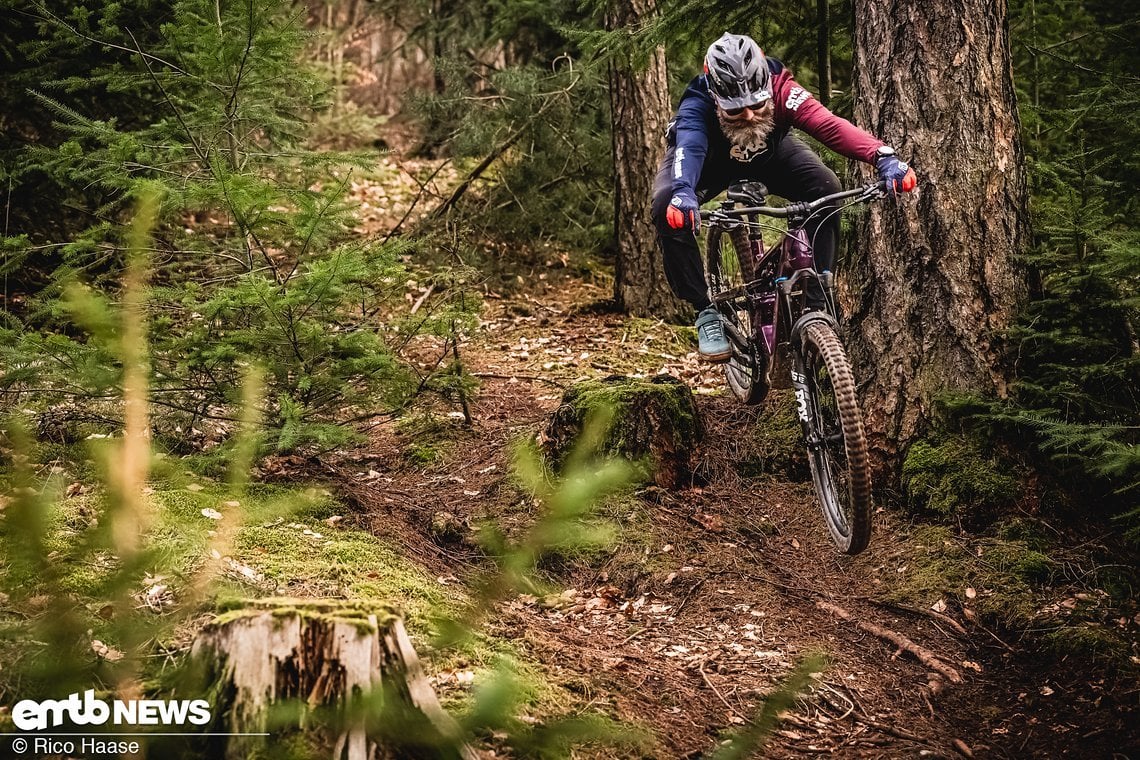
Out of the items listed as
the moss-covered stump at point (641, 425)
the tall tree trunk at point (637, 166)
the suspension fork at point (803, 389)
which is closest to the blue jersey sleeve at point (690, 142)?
the suspension fork at point (803, 389)

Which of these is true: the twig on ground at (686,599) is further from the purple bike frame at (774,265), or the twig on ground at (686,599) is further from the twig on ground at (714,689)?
the purple bike frame at (774,265)

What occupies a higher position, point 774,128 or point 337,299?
point 774,128

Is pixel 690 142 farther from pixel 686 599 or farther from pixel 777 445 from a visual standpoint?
pixel 686 599

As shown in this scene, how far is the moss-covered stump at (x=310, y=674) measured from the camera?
2205 millimetres

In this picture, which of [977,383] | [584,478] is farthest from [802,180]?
[584,478]

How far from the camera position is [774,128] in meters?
4.88

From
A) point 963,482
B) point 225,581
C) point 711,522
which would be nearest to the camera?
point 225,581

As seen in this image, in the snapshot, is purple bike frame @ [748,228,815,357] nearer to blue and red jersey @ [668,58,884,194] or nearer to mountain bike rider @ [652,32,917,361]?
mountain bike rider @ [652,32,917,361]

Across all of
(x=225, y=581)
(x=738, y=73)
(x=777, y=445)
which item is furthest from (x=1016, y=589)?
(x=225, y=581)

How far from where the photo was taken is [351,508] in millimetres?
5020

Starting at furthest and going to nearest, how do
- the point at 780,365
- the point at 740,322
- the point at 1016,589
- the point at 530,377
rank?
the point at 530,377, the point at 740,322, the point at 780,365, the point at 1016,589

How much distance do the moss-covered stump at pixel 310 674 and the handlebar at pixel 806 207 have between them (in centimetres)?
275

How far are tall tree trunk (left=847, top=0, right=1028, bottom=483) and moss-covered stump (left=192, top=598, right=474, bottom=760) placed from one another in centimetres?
346

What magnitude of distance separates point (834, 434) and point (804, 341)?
0.50m
